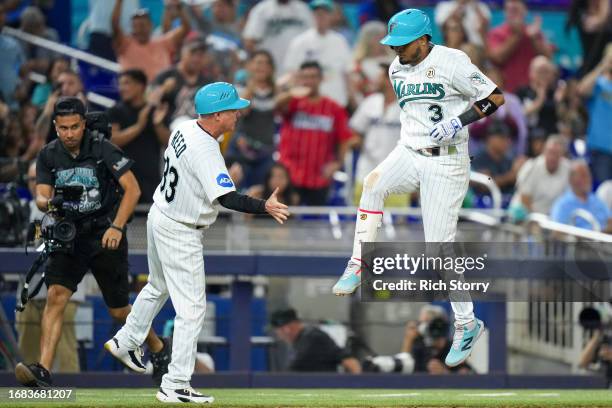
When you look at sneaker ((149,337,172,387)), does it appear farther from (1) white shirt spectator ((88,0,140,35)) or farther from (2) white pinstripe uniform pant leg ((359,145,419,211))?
(1) white shirt spectator ((88,0,140,35))

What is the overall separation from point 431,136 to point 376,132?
5.80 m

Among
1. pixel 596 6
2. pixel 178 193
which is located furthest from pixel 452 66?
pixel 596 6

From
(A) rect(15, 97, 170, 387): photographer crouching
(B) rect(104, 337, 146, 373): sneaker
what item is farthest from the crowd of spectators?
(B) rect(104, 337, 146, 373): sneaker

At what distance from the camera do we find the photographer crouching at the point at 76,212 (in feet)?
31.6

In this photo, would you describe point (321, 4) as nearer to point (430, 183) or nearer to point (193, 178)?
point (430, 183)

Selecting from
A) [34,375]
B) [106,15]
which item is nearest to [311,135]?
[106,15]

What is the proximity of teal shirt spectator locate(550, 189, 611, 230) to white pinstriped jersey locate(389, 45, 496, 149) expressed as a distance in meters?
5.42

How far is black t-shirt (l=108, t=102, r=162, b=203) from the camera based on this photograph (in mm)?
13805

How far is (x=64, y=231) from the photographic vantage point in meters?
9.67

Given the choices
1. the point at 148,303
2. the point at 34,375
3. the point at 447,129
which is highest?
the point at 447,129

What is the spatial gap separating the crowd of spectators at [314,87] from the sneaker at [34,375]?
4.18m

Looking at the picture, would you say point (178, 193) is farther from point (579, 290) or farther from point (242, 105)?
point (579, 290)

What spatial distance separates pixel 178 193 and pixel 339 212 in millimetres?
5241

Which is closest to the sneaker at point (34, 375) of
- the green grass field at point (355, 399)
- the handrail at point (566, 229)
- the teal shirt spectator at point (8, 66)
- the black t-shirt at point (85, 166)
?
the green grass field at point (355, 399)
